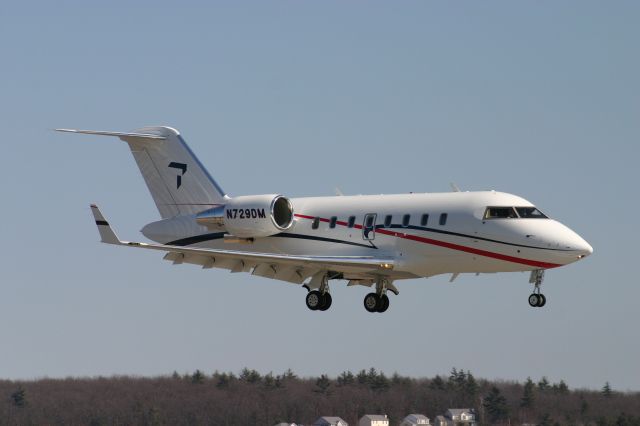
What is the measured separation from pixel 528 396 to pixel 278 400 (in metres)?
17.7

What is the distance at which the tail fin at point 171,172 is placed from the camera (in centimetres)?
5569

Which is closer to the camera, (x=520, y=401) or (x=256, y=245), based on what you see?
(x=256, y=245)

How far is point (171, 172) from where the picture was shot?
5634 centimetres

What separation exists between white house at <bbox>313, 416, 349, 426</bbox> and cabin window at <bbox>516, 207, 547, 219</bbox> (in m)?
62.6

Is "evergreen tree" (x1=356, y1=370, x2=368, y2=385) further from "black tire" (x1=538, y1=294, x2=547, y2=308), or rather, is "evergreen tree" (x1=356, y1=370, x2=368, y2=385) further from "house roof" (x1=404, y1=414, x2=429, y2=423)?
"black tire" (x1=538, y1=294, x2=547, y2=308)

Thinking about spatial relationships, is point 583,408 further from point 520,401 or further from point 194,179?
point 194,179

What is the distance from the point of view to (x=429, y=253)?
48.9 metres

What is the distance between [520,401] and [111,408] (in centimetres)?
2778

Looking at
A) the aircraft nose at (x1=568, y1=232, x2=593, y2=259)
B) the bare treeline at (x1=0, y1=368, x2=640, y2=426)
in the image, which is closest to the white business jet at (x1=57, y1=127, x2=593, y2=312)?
the aircraft nose at (x1=568, y1=232, x2=593, y2=259)

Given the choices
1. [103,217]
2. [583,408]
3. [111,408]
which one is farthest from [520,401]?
[103,217]

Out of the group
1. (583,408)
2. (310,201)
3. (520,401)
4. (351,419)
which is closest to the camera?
(310,201)

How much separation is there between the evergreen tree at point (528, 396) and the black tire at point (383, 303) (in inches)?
2096

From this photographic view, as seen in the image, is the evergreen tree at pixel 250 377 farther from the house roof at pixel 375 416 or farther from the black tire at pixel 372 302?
the black tire at pixel 372 302

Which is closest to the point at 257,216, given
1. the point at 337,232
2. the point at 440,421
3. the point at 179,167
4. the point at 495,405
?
the point at 337,232
